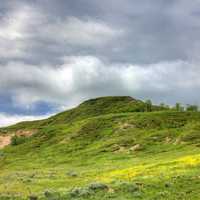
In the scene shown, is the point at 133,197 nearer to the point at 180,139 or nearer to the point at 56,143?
the point at 180,139

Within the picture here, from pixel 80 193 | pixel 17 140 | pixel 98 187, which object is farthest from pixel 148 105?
pixel 80 193

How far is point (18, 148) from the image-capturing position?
441ft

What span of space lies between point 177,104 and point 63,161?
9740 cm

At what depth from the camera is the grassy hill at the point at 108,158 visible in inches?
1359

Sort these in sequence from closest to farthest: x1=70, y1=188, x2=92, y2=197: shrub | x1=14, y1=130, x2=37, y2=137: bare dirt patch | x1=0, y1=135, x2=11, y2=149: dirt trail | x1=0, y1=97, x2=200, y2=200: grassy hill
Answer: x1=70, y1=188, x2=92, y2=197: shrub → x1=0, y1=97, x2=200, y2=200: grassy hill → x1=0, y1=135, x2=11, y2=149: dirt trail → x1=14, y1=130, x2=37, y2=137: bare dirt patch

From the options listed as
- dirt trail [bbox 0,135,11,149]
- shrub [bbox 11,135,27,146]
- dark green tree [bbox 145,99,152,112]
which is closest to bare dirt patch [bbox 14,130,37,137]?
dirt trail [bbox 0,135,11,149]

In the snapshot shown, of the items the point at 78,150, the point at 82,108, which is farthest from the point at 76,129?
the point at 82,108

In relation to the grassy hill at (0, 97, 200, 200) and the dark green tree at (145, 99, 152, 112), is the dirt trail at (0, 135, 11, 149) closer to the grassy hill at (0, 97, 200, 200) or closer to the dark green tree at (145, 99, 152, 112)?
the grassy hill at (0, 97, 200, 200)

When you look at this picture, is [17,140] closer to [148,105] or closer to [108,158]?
[148,105]

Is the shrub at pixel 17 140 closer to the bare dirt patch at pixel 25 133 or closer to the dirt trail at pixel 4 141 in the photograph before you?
the dirt trail at pixel 4 141

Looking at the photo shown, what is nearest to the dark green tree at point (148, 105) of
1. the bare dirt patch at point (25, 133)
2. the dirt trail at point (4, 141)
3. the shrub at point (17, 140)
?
the bare dirt patch at point (25, 133)

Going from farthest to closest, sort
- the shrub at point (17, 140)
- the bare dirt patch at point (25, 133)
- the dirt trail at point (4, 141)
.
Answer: the bare dirt patch at point (25, 133) < the dirt trail at point (4, 141) < the shrub at point (17, 140)

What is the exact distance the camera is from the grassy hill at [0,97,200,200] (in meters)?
34.5

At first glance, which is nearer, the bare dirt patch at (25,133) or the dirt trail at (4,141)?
the dirt trail at (4,141)
